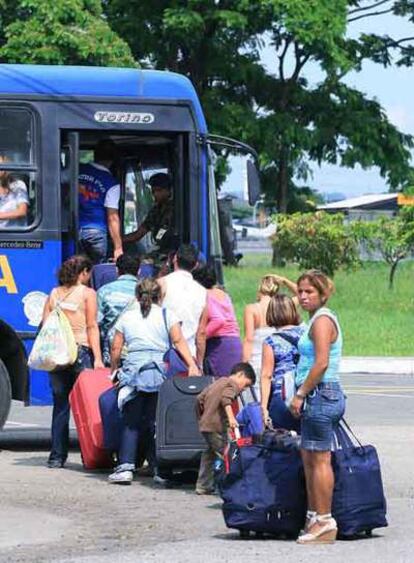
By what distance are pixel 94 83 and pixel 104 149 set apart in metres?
0.67

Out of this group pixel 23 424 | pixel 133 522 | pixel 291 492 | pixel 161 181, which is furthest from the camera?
pixel 23 424

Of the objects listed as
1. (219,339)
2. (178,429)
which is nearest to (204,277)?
(219,339)

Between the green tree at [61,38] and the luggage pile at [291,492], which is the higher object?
the green tree at [61,38]

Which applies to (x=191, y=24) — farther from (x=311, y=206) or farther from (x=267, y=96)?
(x=311, y=206)

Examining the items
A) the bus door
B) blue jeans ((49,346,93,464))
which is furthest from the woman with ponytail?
the bus door

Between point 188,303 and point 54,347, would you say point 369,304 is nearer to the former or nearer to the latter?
point 188,303

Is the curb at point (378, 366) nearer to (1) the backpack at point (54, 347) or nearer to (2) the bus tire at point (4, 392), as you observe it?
(2) the bus tire at point (4, 392)

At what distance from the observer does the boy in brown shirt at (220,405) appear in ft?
37.0

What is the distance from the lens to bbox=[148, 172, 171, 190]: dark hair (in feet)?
47.9

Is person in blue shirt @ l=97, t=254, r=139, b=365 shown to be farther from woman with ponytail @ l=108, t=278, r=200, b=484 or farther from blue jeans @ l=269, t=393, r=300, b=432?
blue jeans @ l=269, t=393, r=300, b=432

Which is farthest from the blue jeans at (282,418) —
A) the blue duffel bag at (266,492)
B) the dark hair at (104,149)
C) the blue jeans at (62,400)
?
the dark hair at (104,149)

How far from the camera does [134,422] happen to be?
12.1 m

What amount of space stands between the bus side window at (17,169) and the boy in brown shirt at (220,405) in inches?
127

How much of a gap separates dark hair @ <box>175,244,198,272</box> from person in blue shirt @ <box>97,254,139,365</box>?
1.33 ft
